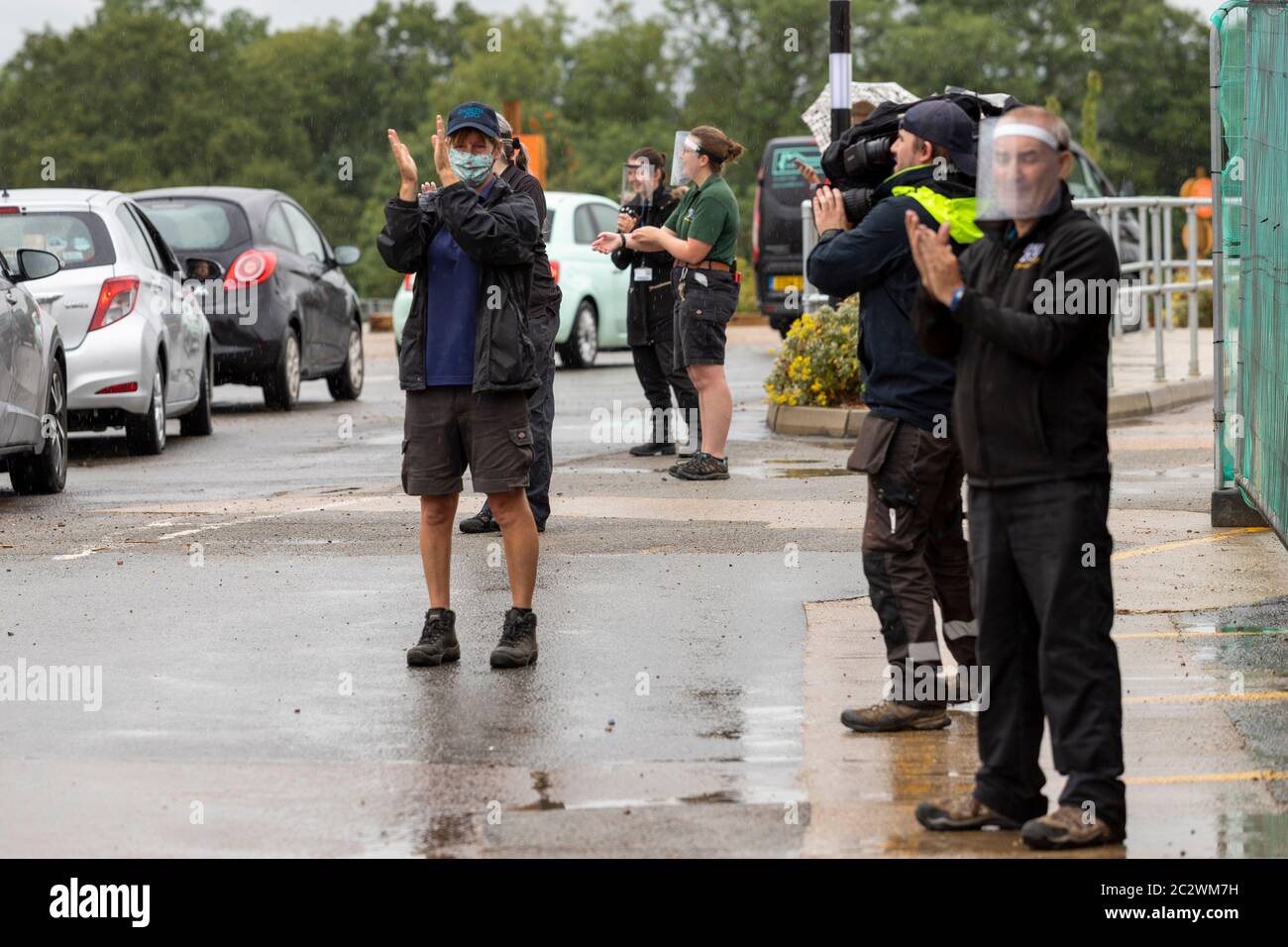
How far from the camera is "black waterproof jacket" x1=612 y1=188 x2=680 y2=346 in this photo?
45.7ft

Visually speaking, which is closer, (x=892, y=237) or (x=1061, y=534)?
(x=1061, y=534)

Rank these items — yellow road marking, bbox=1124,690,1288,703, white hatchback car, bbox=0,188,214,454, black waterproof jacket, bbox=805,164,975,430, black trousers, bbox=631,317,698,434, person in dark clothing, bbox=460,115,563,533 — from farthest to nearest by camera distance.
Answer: white hatchback car, bbox=0,188,214,454, black trousers, bbox=631,317,698,434, person in dark clothing, bbox=460,115,563,533, yellow road marking, bbox=1124,690,1288,703, black waterproof jacket, bbox=805,164,975,430

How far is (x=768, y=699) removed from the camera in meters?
7.01

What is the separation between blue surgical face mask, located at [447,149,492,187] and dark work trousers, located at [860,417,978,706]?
1.74 meters

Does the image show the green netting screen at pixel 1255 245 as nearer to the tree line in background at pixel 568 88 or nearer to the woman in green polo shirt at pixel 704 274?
the woman in green polo shirt at pixel 704 274

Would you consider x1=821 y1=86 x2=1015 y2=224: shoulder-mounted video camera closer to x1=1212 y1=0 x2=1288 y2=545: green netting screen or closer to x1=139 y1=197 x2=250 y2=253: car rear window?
x1=1212 y1=0 x2=1288 y2=545: green netting screen

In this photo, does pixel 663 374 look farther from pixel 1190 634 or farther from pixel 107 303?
pixel 1190 634

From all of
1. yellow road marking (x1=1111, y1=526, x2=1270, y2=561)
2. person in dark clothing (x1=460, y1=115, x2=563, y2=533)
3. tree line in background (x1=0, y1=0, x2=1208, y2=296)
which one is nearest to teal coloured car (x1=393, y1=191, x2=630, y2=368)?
person in dark clothing (x1=460, y1=115, x2=563, y2=533)

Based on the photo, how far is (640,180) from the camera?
45.6ft

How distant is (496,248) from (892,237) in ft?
Answer: 4.88

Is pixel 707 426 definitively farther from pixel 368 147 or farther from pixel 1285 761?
pixel 368 147

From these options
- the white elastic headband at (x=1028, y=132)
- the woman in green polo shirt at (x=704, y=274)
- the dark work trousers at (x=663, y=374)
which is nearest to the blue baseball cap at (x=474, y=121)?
the white elastic headband at (x=1028, y=132)

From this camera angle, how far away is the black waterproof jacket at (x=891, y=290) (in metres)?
6.51
